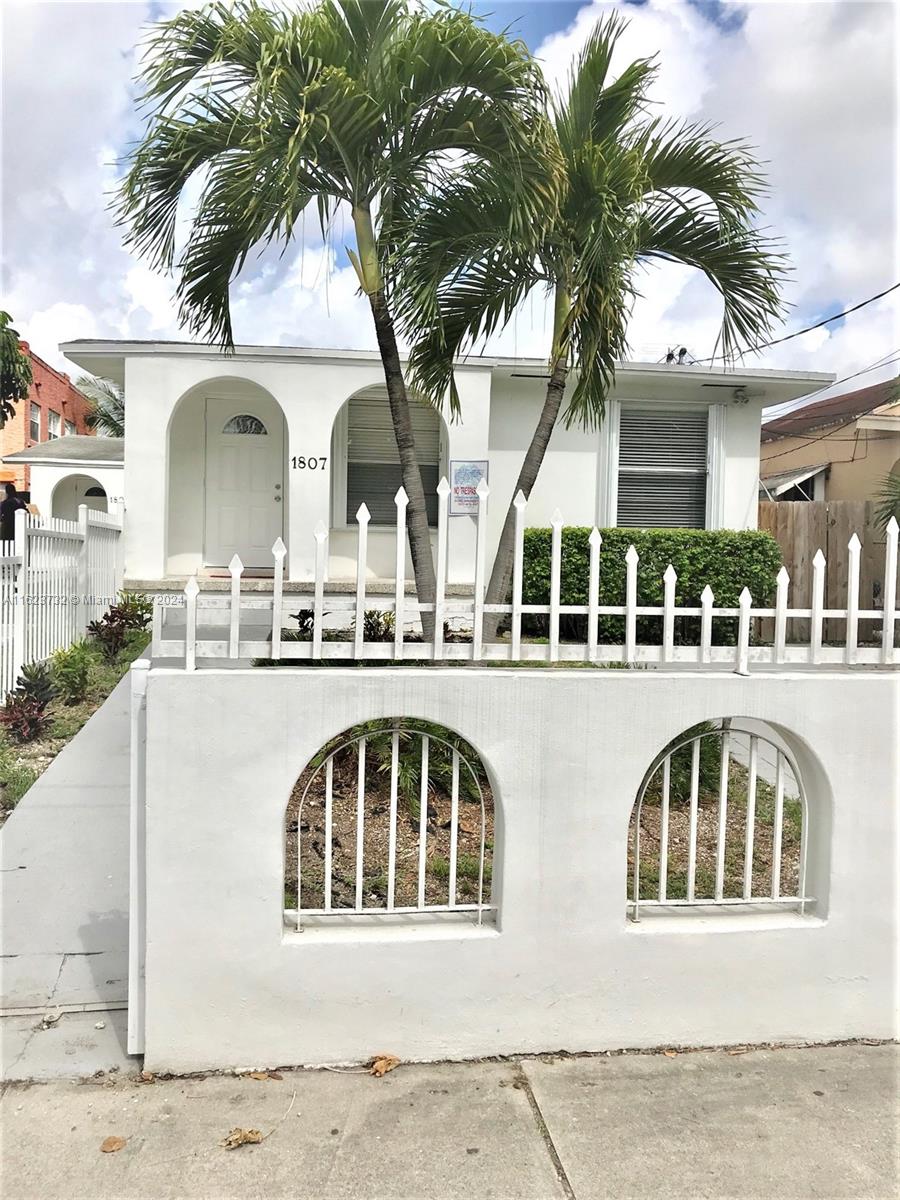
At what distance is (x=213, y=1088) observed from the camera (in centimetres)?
282

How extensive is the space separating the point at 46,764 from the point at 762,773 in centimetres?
515

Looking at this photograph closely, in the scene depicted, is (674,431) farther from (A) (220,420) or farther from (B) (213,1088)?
(B) (213,1088)

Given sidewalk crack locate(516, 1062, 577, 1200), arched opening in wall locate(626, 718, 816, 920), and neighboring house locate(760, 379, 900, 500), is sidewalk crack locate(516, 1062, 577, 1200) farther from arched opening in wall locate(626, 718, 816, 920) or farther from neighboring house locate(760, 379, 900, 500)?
neighboring house locate(760, 379, 900, 500)

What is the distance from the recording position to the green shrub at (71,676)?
25.1 ft

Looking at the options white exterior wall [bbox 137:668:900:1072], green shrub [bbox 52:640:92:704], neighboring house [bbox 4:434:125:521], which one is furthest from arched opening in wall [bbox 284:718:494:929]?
neighboring house [bbox 4:434:125:521]

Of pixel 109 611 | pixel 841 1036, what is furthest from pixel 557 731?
pixel 109 611

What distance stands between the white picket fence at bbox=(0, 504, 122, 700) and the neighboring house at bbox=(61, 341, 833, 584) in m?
0.95

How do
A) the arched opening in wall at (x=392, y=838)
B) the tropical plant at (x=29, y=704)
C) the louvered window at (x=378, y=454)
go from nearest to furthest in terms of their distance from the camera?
the arched opening in wall at (x=392, y=838) < the tropical plant at (x=29, y=704) < the louvered window at (x=378, y=454)

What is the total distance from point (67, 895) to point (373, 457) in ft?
27.0

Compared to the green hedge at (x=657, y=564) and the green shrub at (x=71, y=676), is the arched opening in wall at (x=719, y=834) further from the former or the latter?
the green shrub at (x=71, y=676)

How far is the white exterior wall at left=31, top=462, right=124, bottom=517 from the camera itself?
17.8 meters

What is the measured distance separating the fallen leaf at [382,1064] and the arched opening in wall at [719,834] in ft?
3.27

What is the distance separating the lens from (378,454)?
11.7 metres

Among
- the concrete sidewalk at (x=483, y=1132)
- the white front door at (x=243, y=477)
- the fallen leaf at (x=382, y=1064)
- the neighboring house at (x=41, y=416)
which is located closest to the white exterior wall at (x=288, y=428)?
the white front door at (x=243, y=477)
